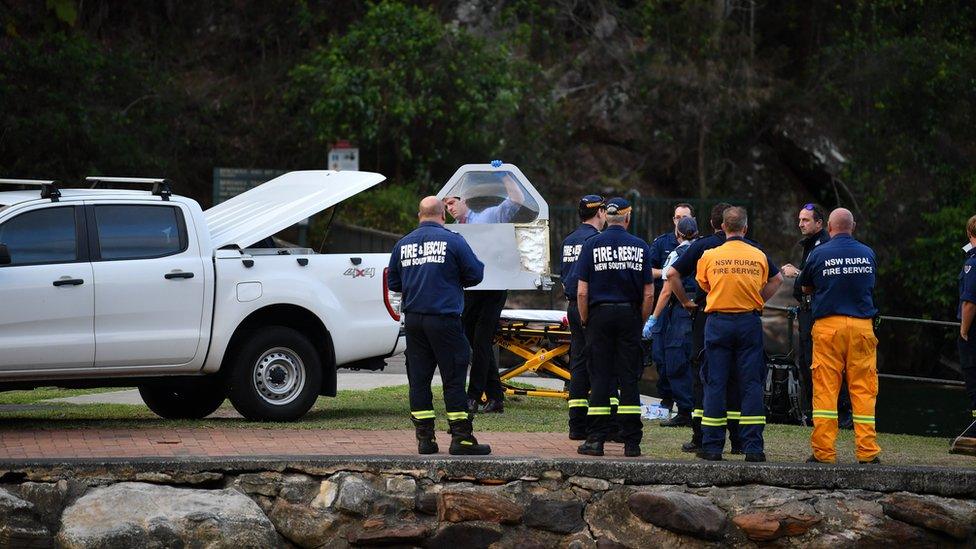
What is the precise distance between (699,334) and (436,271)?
8.12 feet

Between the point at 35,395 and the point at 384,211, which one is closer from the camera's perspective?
the point at 35,395

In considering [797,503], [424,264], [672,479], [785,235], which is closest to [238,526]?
[424,264]

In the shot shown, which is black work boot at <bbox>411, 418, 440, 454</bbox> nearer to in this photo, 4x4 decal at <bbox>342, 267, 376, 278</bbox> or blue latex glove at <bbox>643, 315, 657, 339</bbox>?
4x4 decal at <bbox>342, 267, 376, 278</bbox>

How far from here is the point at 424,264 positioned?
9695 mm

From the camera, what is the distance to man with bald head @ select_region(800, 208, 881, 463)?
9.95 m

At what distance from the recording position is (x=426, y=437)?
969 cm

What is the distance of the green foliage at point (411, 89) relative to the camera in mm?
23734

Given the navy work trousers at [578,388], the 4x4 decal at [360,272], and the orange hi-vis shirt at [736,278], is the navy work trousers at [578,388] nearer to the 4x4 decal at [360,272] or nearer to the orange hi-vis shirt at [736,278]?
the orange hi-vis shirt at [736,278]

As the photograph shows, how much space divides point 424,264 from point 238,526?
2180 millimetres

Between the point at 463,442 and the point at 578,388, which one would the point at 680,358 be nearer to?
the point at 578,388

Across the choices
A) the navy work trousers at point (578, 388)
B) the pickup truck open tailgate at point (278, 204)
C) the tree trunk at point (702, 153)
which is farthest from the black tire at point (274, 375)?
the tree trunk at point (702, 153)

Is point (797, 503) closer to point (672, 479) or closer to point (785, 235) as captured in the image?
point (672, 479)

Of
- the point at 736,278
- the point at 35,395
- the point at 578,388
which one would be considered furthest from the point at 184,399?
the point at 736,278

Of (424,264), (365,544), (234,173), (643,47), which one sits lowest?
(365,544)
